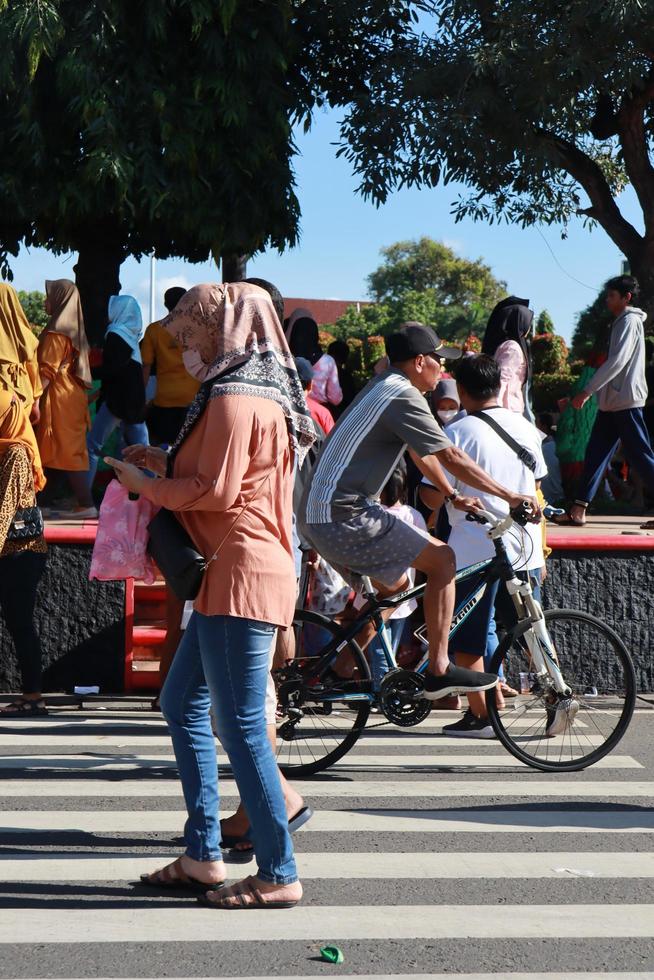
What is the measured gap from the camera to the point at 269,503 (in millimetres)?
4414

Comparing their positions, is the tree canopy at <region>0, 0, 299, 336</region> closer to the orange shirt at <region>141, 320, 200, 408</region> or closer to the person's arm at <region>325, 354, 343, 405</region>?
the orange shirt at <region>141, 320, 200, 408</region>

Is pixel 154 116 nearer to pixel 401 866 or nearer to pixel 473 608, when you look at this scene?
pixel 473 608

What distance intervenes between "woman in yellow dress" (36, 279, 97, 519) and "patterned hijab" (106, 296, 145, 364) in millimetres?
301

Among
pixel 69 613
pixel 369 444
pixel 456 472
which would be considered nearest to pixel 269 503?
pixel 369 444

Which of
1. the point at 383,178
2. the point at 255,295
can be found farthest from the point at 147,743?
the point at 383,178

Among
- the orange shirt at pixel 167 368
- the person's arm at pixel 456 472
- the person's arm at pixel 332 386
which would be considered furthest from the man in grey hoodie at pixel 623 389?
the person's arm at pixel 456 472

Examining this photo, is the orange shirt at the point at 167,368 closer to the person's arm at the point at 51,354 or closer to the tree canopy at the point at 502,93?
the person's arm at the point at 51,354

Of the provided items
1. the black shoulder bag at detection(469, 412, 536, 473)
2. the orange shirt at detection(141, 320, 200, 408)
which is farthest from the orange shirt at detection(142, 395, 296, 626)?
the orange shirt at detection(141, 320, 200, 408)

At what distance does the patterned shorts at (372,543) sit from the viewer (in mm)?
5988

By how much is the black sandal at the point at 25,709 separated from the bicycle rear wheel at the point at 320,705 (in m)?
1.91

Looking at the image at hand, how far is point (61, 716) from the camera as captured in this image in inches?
307

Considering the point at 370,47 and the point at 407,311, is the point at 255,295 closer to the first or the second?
the point at 370,47

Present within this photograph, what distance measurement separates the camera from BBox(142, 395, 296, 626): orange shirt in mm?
4258

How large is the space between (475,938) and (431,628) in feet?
7.11
